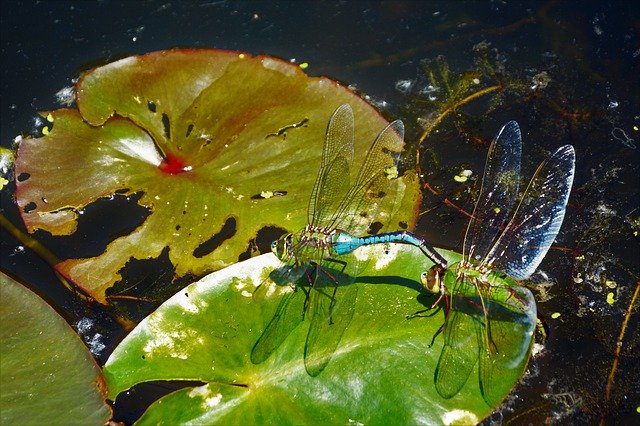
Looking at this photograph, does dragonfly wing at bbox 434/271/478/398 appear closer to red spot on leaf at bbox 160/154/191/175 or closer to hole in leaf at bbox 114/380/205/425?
hole in leaf at bbox 114/380/205/425

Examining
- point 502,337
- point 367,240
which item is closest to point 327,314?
point 367,240

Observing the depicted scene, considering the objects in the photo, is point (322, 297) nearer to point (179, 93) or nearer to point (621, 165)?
point (179, 93)

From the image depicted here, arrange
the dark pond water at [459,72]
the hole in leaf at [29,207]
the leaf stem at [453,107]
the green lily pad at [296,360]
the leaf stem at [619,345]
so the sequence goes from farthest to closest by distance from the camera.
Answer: the leaf stem at [453,107], the hole in leaf at [29,207], the dark pond water at [459,72], the leaf stem at [619,345], the green lily pad at [296,360]

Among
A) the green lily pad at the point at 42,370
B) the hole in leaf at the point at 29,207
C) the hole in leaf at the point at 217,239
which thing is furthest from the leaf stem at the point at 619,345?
the hole in leaf at the point at 29,207

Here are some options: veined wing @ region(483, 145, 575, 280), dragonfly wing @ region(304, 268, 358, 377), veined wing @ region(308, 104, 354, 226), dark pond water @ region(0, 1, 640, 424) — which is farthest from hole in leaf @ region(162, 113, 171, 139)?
veined wing @ region(483, 145, 575, 280)

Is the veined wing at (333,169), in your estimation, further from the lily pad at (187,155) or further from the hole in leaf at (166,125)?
the hole in leaf at (166,125)

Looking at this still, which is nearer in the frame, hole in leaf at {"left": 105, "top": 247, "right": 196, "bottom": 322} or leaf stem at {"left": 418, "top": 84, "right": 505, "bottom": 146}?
hole in leaf at {"left": 105, "top": 247, "right": 196, "bottom": 322}

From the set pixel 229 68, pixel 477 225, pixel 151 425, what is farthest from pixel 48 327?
pixel 477 225
